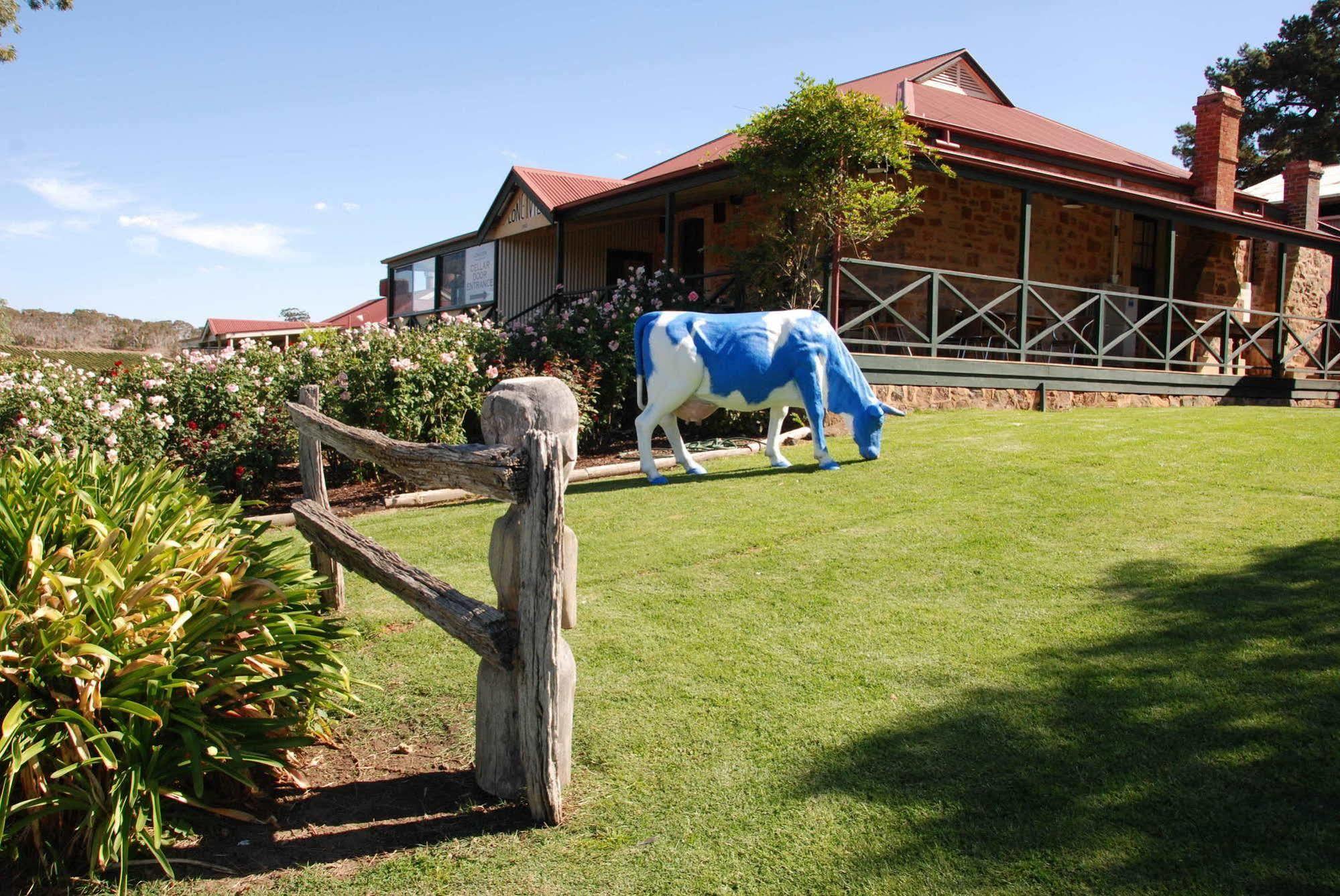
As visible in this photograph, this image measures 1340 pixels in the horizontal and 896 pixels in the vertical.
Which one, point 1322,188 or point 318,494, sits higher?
point 1322,188

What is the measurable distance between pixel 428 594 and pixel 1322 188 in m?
27.7

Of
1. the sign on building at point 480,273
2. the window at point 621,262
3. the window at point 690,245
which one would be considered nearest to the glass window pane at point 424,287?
the sign on building at point 480,273

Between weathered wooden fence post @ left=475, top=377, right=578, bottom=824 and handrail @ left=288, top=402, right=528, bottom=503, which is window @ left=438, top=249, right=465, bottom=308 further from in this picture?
weathered wooden fence post @ left=475, top=377, right=578, bottom=824

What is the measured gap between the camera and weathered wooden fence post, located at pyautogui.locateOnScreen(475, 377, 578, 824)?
2676mm

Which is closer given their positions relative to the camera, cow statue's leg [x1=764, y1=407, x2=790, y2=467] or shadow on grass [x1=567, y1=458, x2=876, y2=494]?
shadow on grass [x1=567, y1=458, x2=876, y2=494]

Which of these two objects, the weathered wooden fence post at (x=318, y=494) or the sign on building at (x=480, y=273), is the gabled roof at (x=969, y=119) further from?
the weathered wooden fence post at (x=318, y=494)

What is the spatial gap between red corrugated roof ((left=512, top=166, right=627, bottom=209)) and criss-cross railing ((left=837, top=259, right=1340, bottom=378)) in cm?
584

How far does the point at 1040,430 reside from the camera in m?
9.09

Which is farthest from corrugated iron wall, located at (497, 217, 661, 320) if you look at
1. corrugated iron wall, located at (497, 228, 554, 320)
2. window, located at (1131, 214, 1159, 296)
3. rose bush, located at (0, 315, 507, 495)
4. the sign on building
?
window, located at (1131, 214, 1159, 296)

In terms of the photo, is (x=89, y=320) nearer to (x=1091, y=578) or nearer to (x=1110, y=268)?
(x=1110, y=268)

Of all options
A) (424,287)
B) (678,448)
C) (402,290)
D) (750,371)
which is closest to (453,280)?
(424,287)

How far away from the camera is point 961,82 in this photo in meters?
17.9

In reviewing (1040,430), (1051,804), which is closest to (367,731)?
(1051,804)

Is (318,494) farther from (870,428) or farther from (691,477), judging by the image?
(870,428)
